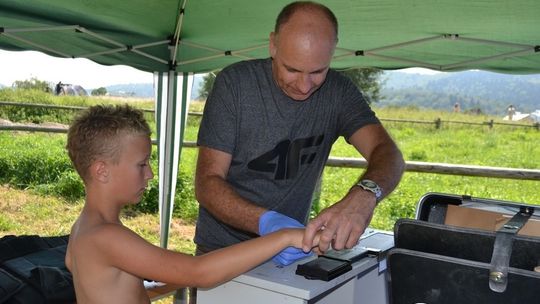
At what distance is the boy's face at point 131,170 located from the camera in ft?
5.24

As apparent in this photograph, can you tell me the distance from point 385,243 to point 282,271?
1.50 feet

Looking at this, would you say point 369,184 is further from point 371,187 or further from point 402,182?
point 402,182

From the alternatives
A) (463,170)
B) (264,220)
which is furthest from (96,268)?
(463,170)

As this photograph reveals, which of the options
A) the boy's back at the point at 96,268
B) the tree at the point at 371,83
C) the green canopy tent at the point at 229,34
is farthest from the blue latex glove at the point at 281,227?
the tree at the point at 371,83

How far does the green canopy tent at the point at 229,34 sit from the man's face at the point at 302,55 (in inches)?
62.2

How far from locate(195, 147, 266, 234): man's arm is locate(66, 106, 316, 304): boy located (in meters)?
0.18

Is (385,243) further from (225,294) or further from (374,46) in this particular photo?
(374,46)

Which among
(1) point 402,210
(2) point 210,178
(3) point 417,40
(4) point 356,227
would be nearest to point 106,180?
(2) point 210,178

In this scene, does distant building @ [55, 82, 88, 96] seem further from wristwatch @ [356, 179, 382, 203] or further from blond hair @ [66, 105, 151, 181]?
wristwatch @ [356, 179, 382, 203]

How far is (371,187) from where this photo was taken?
160 cm

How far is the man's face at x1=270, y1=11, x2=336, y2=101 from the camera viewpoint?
1633mm

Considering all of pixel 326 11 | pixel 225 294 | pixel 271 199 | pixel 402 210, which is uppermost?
pixel 326 11

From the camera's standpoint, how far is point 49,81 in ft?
35.5

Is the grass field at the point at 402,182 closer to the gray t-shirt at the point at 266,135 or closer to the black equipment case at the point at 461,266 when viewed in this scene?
the gray t-shirt at the point at 266,135
